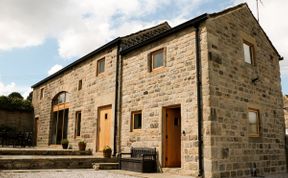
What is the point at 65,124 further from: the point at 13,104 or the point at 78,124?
the point at 13,104

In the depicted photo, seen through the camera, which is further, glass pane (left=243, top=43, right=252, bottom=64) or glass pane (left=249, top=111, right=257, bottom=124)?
glass pane (left=243, top=43, right=252, bottom=64)

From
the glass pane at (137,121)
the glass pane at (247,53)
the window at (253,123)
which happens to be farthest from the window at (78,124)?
the glass pane at (247,53)

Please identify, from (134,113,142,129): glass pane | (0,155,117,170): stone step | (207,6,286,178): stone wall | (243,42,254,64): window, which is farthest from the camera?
(134,113,142,129): glass pane

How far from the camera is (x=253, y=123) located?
10.6m

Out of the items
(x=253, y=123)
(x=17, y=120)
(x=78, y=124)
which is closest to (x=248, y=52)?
(x=253, y=123)

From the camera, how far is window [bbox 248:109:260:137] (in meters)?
10.3

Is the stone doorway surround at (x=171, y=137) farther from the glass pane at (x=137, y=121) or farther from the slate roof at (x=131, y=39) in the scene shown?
→ the slate roof at (x=131, y=39)

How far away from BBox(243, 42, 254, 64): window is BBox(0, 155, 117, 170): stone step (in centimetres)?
672

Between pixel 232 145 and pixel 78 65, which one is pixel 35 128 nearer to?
pixel 78 65

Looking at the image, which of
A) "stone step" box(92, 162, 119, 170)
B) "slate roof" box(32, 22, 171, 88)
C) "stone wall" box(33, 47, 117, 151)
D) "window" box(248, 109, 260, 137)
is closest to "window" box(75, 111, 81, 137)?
"stone wall" box(33, 47, 117, 151)

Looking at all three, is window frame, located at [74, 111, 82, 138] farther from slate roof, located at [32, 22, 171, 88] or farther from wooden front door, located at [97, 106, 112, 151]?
slate roof, located at [32, 22, 171, 88]

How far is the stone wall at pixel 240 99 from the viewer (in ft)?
29.2

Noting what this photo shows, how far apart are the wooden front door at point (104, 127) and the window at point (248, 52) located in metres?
6.22

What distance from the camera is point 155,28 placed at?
14766 millimetres
